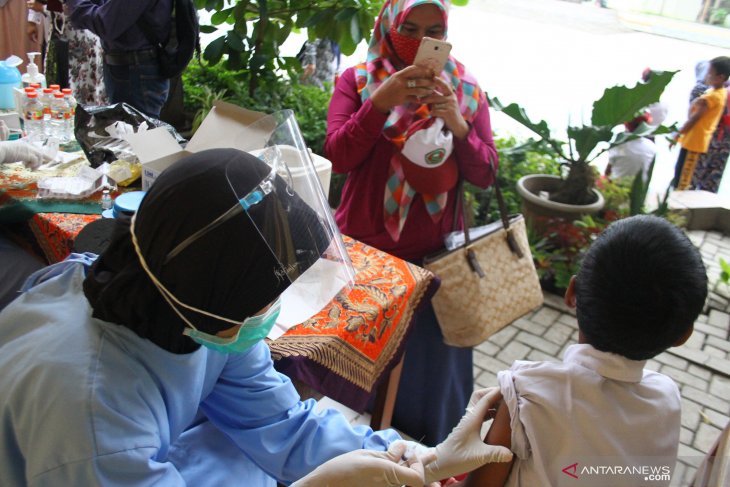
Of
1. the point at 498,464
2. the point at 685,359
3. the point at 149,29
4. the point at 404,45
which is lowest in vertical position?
the point at 685,359

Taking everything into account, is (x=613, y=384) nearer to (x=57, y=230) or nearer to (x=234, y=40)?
(x=57, y=230)

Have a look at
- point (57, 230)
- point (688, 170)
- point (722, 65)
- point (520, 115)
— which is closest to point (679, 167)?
point (688, 170)

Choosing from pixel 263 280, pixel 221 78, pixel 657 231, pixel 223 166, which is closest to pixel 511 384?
pixel 657 231

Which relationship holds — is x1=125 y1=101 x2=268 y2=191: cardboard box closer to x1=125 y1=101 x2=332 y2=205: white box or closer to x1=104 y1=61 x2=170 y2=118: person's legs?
x1=125 y1=101 x2=332 y2=205: white box

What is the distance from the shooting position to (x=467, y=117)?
208cm

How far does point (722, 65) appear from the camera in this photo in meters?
5.07

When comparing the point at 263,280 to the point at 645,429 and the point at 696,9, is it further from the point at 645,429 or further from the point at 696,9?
the point at 696,9

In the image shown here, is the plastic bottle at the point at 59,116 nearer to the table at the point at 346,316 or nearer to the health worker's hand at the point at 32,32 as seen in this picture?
the table at the point at 346,316

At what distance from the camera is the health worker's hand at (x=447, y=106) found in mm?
1945

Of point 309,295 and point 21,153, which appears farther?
point 21,153

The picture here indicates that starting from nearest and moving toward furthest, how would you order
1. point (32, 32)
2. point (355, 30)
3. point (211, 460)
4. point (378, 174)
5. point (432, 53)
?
point (211, 460) → point (432, 53) → point (378, 174) → point (355, 30) → point (32, 32)

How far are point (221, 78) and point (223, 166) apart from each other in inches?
162

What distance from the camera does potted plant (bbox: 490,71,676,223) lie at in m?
3.35

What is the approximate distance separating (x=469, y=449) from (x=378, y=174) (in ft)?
3.79
